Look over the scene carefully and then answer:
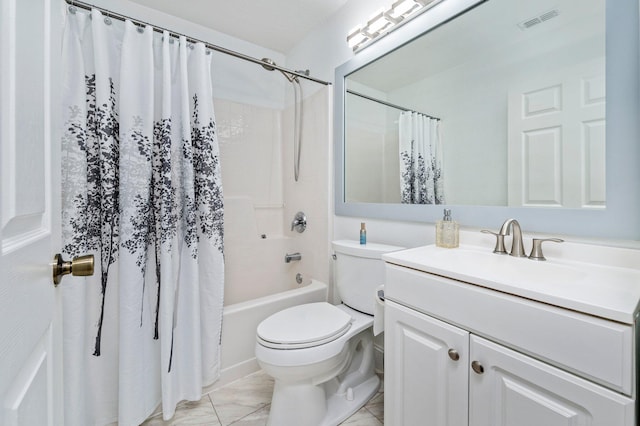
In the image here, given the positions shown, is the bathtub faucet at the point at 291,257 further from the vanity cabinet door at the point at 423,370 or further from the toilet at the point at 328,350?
the vanity cabinet door at the point at 423,370

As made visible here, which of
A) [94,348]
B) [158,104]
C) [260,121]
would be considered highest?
[260,121]

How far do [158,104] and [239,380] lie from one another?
5.08 ft

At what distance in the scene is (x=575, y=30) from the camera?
3.04 ft

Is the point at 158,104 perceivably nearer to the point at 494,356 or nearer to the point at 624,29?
the point at 494,356

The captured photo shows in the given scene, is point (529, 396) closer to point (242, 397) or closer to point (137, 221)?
point (242, 397)

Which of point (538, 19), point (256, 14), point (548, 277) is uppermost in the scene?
point (256, 14)

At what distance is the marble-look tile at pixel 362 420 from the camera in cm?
126

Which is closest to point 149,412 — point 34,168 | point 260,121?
point 34,168

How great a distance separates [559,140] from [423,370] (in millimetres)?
914

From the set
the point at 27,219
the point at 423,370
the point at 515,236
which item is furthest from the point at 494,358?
the point at 27,219

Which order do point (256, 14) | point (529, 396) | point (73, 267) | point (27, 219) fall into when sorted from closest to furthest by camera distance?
point (27, 219) → point (73, 267) → point (529, 396) → point (256, 14)

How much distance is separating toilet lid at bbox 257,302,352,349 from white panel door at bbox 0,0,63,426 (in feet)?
2.30

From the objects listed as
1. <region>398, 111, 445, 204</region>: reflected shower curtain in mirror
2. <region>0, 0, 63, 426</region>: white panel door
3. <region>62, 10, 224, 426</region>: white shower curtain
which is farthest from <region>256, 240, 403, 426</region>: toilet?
<region>0, 0, 63, 426</region>: white panel door

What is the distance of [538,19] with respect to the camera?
1.01m
